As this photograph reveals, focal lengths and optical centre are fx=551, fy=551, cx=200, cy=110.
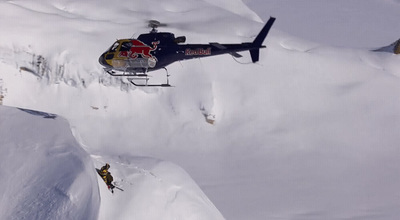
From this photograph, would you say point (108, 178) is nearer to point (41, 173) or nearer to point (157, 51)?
point (41, 173)

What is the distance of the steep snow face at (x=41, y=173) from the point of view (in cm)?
1343

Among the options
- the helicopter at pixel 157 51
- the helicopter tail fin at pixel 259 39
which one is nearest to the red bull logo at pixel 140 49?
the helicopter at pixel 157 51

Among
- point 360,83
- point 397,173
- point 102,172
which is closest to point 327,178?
point 397,173

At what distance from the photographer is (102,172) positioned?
1930cm

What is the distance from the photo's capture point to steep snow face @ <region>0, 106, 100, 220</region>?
529 inches

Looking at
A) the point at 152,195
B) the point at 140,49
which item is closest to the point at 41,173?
the point at 152,195

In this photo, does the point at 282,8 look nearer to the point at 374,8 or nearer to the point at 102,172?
the point at 374,8

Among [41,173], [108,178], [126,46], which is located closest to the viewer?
[41,173]

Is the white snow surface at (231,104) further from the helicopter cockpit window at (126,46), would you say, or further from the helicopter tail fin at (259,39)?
the helicopter tail fin at (259,39)

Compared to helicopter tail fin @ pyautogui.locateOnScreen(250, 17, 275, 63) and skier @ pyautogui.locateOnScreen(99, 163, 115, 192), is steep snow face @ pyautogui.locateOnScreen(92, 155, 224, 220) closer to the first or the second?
skier @ pyautogui.locateOnScreen(99, 163, 115, 192)

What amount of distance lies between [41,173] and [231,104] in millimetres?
17615

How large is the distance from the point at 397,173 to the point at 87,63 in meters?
17.6

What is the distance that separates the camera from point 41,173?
14.5 m

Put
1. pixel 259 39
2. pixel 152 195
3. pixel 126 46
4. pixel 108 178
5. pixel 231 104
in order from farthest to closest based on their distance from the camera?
pixel 231 104
pixel 126 46
pixel 259 39
pixel 108 178
pixel 152 195
